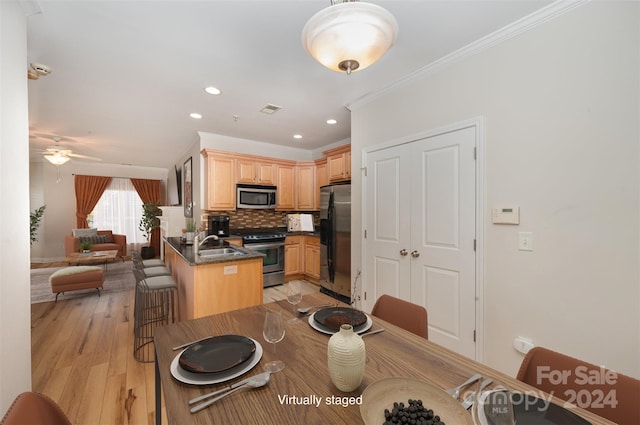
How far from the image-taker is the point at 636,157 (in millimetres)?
1381

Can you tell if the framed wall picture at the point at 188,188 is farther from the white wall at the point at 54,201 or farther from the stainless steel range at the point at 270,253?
the white wall at the point at 54,201

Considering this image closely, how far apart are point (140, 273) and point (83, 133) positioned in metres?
3.33

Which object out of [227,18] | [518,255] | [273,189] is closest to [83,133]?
[273,189]

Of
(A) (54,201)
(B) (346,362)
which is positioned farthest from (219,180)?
Result: (A) (54,201)

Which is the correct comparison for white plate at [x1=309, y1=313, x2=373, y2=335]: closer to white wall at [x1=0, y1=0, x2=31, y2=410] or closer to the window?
white wall at [x1=0, y1=0, x2=31, y2=410]

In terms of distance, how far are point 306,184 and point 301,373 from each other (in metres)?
4.43

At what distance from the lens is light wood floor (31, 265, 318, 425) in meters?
1.76

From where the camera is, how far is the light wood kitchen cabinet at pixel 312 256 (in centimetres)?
464

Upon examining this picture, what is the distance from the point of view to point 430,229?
2318 millimetres

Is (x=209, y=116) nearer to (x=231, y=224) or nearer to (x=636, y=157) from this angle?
(x=231, y=224)

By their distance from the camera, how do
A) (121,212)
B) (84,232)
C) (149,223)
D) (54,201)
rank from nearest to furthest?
(84,232)
(54,201)
(149,223)
(121,212)

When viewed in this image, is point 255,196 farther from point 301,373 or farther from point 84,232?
point 84,232

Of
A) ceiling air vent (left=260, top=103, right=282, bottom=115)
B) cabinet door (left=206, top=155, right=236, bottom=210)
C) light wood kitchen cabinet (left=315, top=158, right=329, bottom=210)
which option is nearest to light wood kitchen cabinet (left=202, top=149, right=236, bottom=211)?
cabinet door (left=206, top=155, right=236, bottom=210)

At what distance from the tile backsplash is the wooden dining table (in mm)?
3659
